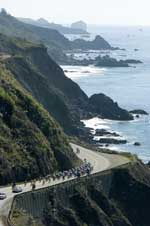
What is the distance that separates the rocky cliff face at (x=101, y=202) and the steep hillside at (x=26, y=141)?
3.73 metres

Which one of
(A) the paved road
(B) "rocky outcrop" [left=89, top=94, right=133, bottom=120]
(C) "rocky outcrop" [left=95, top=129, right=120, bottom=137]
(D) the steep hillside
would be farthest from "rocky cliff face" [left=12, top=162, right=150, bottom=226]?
(B) "rocky outcrop" [left=89, top=94, right=133, bottom=120]

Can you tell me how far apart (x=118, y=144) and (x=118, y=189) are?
45.1 meters

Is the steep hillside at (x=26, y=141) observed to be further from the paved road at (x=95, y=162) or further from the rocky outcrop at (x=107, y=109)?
the rocky outcrop at (x=107, y=109)

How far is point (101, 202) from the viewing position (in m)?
67.1

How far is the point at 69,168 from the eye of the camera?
71.4 meters

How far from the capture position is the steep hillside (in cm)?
6469

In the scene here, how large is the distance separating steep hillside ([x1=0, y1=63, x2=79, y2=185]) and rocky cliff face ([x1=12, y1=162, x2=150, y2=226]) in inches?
147

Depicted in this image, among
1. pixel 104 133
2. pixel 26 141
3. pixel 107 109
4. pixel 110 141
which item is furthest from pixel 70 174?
pixel 107 109

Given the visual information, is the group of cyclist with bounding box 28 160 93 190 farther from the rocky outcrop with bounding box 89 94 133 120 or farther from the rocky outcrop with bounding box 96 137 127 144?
the rocky outcrop with bounding box 89 94 133 120

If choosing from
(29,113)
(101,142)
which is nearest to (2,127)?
(29,113)

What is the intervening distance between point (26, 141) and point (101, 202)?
28.5 ft

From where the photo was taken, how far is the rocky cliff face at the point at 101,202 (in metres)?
59.8

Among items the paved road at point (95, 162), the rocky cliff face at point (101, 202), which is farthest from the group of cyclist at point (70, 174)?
the rocky cliff face at point (101, 202)

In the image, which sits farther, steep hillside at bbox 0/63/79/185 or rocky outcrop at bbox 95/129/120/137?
rocky outcrop at bbox 95/129/120/137
